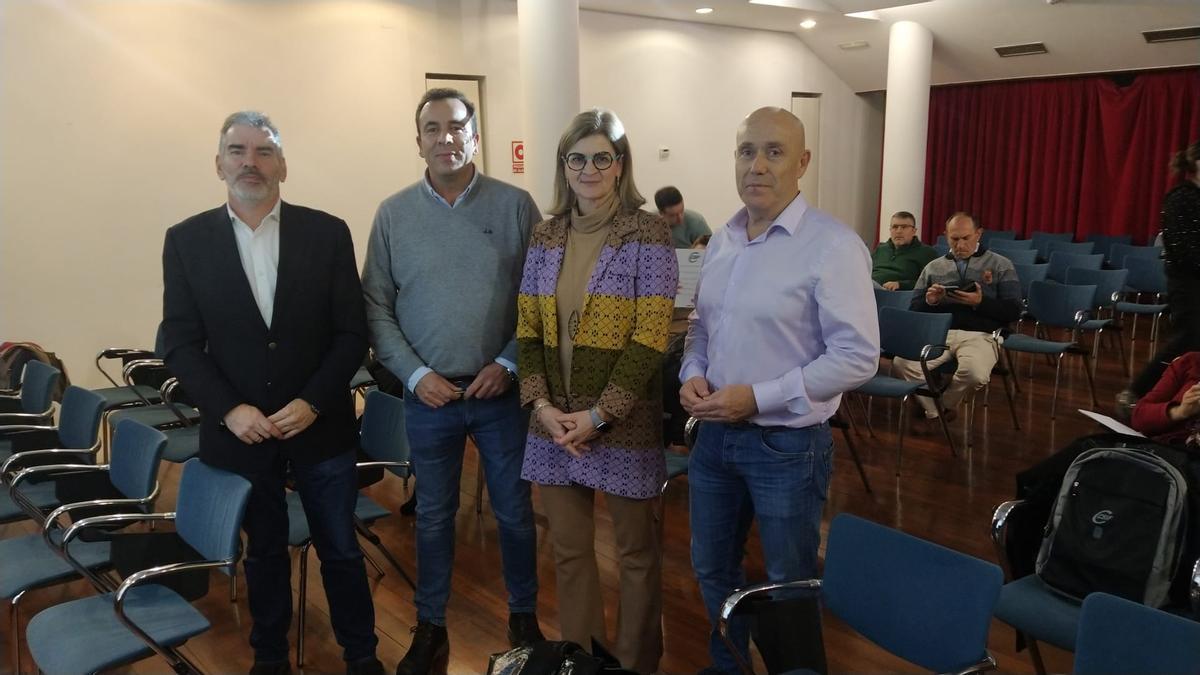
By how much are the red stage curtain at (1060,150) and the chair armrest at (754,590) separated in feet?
30.8

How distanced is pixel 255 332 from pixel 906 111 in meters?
8.70

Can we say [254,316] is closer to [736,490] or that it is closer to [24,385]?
[736,490]

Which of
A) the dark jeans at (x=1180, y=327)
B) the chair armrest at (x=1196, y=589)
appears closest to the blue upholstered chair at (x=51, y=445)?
the chair armrest at (x=1196, y=589)

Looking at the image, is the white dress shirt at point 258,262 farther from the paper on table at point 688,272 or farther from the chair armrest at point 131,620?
the paper on table at point 688,272

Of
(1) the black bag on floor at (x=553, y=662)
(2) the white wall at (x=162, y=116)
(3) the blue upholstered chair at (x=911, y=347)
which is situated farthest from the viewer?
(2) the white wall at (x=162, y=116)

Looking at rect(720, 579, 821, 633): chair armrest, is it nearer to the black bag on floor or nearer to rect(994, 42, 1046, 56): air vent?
the black bag on floor

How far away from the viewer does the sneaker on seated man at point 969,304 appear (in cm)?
504

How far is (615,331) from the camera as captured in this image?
7.30 feet

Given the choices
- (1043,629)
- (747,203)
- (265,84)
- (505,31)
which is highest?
(505,31)

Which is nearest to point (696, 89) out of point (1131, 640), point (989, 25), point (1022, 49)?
point (989, 25)

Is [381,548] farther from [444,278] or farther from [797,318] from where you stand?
[797,318]

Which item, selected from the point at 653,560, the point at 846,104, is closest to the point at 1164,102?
the point at 846,104

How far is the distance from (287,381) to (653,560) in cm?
113

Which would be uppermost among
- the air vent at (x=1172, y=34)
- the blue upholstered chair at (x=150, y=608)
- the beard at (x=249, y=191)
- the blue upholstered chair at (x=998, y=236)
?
the air vent at (x=1172, y=34)
